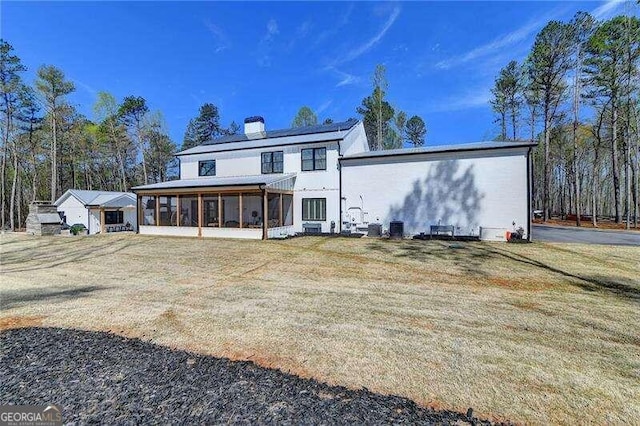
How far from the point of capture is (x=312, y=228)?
55.2ft

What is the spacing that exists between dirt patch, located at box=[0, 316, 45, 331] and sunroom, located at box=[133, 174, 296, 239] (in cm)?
1018

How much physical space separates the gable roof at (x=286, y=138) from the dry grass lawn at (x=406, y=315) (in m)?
9.20

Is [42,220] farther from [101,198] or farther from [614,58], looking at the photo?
[614,58]

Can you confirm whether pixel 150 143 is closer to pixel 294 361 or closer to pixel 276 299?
pixel 276 299

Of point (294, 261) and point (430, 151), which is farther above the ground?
point (430, 151)

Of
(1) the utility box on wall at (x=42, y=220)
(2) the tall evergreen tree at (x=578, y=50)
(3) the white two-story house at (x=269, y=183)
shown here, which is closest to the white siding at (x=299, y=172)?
(3) the white two-story house at (x=269, y=183)

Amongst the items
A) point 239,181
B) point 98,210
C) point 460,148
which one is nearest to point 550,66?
point 460,148

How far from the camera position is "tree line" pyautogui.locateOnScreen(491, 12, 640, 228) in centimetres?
2039

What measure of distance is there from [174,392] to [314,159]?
1505 centimetres

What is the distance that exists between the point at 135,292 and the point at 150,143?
118ft

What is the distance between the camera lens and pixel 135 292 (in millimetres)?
6793

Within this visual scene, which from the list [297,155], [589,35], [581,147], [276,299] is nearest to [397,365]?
[276,299]

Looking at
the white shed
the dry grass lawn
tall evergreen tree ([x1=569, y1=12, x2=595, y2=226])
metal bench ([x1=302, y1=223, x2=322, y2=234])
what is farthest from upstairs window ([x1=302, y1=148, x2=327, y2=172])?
tall evergreen tree ([x1=569, y1=12, x2=595, y2=226])

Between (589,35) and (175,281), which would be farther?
(589,35)
